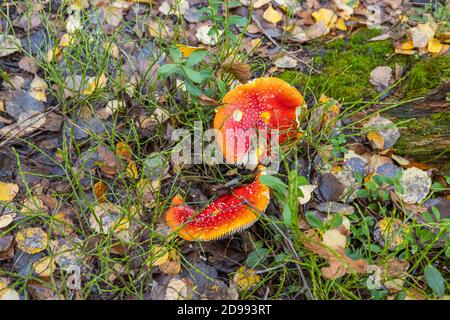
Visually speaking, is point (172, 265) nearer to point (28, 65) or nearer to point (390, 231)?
point (390, 231)

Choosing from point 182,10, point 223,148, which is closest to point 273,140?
point 223,148

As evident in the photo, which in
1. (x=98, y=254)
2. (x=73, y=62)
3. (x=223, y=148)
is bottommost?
(x=98, y=254)

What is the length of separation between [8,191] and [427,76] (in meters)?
1.92

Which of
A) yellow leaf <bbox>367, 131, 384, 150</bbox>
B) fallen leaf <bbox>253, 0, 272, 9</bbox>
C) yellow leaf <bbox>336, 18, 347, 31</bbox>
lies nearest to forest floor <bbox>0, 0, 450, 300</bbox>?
yellow leaf <bbox>367, 131, 384, 150</bbox>

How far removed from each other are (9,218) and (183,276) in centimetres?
74

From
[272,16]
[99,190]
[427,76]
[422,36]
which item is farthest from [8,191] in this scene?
[422,36]

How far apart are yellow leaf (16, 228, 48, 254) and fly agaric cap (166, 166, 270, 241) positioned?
1.64ft

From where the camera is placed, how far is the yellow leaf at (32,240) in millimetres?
1729

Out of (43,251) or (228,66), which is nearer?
(43,251)

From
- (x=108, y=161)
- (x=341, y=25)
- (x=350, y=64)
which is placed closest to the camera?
(x=108, y=161)

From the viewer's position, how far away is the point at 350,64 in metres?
2.28

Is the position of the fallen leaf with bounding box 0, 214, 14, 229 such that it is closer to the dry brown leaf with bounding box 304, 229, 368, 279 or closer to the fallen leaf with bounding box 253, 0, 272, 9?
the dry brown leaf with bounding box 304, 229, 368, 279

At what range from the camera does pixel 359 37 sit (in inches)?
95.9
